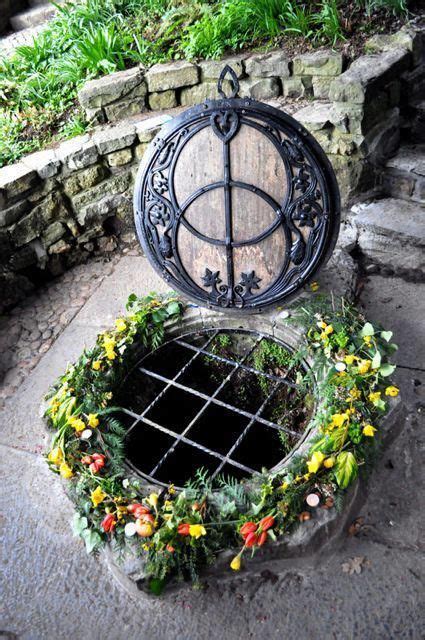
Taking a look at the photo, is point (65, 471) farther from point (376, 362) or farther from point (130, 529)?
point (376, 362)

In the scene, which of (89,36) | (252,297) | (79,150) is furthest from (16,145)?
(252,297)

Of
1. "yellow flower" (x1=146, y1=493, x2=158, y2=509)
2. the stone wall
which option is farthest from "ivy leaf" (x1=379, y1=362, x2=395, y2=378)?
the stone wall

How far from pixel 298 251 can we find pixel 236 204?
0.34 metres

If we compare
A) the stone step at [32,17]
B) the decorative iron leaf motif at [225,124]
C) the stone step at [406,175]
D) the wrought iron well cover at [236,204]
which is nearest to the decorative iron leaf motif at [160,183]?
the wrought iron well cover at [236,204]

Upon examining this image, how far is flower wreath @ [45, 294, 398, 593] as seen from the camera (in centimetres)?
203

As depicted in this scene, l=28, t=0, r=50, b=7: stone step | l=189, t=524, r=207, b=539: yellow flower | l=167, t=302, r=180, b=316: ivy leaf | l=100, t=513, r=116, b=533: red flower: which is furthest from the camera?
l=28, t=0, r=50, b=7: stone step

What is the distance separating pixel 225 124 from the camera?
2.29m

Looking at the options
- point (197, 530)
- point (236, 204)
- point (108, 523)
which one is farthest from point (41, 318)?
point (197, 530)

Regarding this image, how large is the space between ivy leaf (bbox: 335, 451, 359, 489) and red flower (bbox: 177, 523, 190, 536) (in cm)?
58

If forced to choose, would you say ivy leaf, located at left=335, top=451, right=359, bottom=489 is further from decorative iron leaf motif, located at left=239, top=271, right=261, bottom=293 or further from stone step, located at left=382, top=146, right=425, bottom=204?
stone step, located at left=382, top=146, right=425, bottom=204

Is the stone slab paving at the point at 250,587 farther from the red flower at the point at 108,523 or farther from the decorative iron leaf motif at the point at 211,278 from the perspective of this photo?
the decorative iron leaf motif at the point at 211,278

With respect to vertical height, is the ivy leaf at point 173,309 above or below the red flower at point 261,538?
above

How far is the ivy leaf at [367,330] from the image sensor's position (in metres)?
2.48

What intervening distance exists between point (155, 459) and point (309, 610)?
3.41 feet
